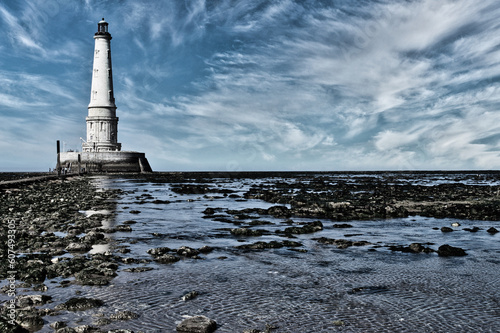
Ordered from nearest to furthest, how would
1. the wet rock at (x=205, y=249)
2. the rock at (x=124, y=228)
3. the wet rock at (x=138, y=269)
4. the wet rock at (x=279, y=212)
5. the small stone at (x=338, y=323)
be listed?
the small stone at (x=338, y=323)
the wet rock at (x=138, y=269)
the wet rock at (x=205, y=249)
the rock at (x=124, y=228)
the wet rock at (x=279, y=212)

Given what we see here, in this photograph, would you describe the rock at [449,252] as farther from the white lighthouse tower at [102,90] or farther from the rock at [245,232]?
the white lighthouse tower at [102,90]

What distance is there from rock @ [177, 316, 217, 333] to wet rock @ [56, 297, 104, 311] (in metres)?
1.63

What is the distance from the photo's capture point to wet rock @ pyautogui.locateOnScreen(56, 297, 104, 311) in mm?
6273

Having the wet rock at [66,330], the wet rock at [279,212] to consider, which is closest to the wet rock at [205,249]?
the wet rock at [66,330]

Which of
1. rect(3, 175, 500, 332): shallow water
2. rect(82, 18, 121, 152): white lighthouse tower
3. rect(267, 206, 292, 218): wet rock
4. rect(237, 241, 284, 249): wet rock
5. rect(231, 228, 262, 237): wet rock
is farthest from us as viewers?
rect(82, 18, 121, 152): white lighthouse tower

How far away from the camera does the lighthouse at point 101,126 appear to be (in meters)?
81.4

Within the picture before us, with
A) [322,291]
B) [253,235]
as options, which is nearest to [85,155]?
[253,235]

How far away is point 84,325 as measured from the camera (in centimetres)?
555

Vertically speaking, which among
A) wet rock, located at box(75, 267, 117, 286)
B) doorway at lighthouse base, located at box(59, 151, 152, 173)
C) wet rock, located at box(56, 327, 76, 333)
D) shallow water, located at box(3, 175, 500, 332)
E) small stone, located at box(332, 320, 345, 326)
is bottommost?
small stone, located at box(332, 320, 345, 326)

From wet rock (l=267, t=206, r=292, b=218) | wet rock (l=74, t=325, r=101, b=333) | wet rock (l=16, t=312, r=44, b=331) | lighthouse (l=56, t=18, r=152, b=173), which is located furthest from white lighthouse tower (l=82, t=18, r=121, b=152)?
wet rock (l=74, t=325, r=101, b=333)

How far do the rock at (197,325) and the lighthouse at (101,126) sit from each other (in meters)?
79.3

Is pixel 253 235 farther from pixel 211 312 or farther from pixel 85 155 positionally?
pixel 85 155

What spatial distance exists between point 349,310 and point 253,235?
730cm

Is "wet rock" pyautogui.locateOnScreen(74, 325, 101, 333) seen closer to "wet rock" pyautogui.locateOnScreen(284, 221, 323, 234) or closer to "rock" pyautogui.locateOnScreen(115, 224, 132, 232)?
"rock" pyautogui.locateOnScreen(115, 224, 132, 232)
